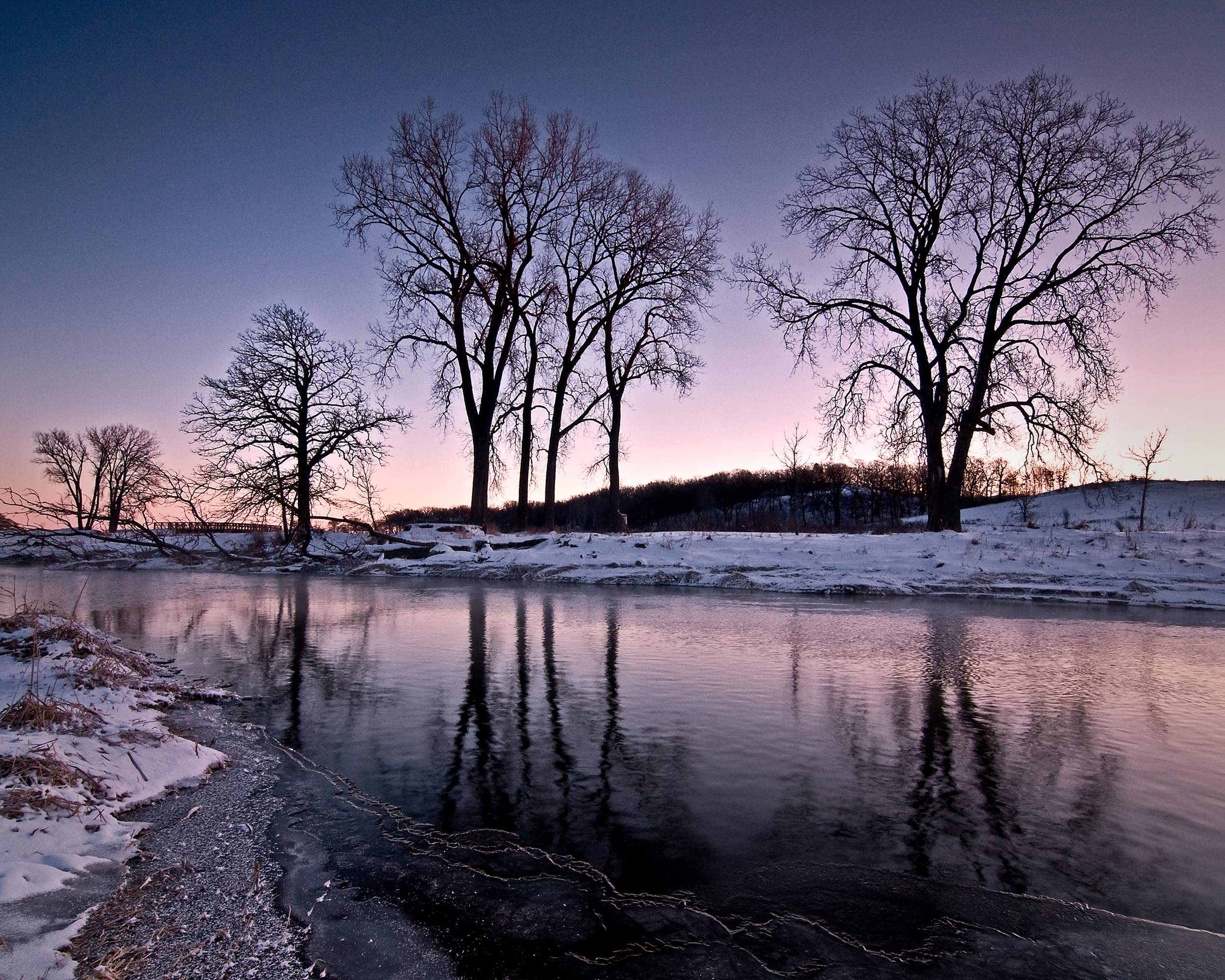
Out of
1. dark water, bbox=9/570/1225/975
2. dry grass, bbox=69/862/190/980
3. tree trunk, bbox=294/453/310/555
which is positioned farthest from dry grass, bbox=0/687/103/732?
tree trunk, bbox=294/453/310/555

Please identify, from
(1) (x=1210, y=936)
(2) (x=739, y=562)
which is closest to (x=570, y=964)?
(1) (x=1210, y=936)

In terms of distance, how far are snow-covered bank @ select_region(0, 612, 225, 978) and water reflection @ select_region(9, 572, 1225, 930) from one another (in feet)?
3.04

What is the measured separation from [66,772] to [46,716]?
0.91 m

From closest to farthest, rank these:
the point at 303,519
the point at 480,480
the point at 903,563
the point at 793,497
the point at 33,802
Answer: the point at 33,802, the point at 903,563, the point at 303,519, the point at 480,480, the point at 793,497

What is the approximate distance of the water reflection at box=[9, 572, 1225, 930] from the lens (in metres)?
3.18

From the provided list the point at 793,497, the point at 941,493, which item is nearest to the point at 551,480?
the point at 941,493

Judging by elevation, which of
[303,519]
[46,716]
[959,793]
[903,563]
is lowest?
[959,793]

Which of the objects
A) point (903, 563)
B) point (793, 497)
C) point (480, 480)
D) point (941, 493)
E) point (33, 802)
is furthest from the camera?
point (793, 497)

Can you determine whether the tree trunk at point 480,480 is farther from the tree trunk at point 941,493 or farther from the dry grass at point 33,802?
the dry grass at point 33,802

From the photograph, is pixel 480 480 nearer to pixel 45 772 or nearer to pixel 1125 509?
pixel 45 772

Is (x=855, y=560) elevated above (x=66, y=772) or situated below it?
above

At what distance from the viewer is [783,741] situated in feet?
15.8

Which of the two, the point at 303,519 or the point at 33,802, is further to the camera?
the point at 303,519

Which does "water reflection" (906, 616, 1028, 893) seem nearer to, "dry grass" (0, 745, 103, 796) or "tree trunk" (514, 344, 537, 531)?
"dry grass" (0, 745, 103, 796)
